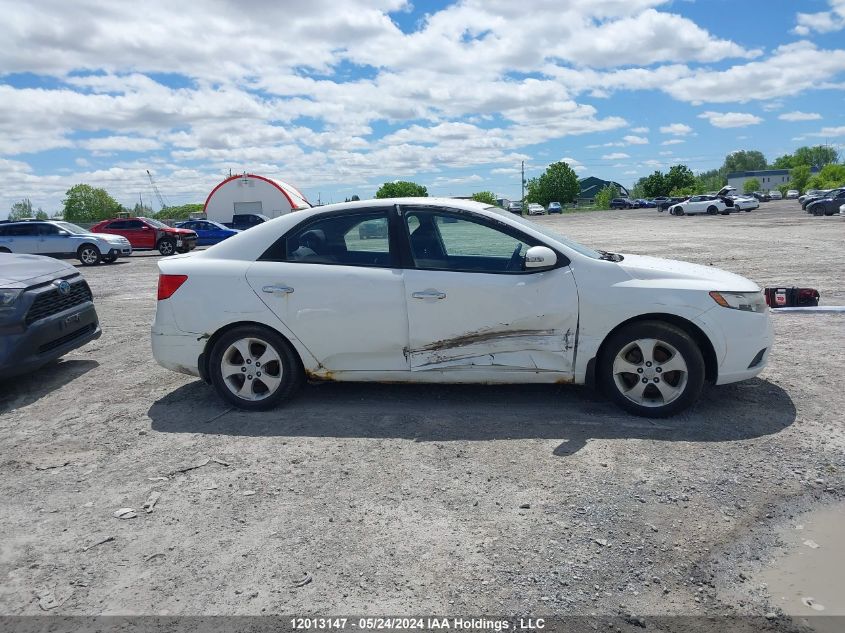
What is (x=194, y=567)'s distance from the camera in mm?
3135

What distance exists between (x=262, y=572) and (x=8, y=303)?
4.27 m

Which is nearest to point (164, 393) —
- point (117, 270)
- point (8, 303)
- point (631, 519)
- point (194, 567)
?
point (8, 303)

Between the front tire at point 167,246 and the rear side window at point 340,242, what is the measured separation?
23.2 meters

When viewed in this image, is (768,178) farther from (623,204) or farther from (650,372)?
(650,372)

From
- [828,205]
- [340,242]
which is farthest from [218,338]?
[828,205]

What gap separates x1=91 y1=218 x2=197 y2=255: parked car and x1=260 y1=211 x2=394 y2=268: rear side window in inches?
907

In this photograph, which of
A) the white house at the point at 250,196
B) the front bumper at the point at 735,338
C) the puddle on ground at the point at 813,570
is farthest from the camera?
the white house at the point at 250,196

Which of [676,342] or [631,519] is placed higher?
[676,342]

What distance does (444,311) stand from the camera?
490cm

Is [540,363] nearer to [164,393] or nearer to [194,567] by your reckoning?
[194,567]

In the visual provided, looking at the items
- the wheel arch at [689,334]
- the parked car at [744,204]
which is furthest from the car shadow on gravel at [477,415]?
the parked car at [744,204]

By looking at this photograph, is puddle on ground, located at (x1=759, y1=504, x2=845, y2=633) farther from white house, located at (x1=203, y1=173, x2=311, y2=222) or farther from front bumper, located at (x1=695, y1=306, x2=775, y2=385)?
white house, located at (x1=203, y1=173, x2=311, y2=222)

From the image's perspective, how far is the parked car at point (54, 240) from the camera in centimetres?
2184

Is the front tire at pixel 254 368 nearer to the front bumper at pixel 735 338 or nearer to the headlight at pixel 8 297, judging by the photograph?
the headlight at pixel 8 297
